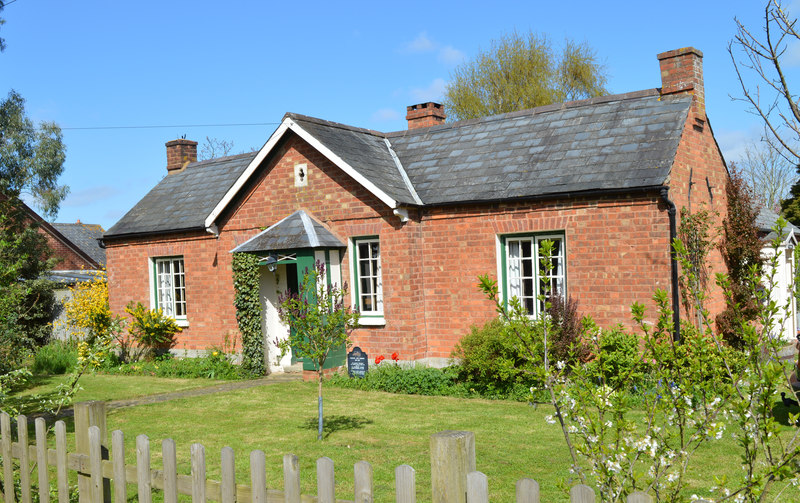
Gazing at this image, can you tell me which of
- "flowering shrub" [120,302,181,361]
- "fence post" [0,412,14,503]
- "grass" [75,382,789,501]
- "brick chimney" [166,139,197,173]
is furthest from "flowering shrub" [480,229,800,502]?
"brick chimney" [166,139,197,173]

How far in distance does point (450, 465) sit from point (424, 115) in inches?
623

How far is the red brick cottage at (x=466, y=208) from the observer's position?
1279 cm

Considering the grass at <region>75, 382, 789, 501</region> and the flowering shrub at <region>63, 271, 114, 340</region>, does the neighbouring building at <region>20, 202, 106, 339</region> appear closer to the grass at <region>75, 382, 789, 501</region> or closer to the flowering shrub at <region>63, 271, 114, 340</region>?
the flowering shrub at <region>63, 271, 114, 340</region>

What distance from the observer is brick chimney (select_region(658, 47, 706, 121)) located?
13.9 meters

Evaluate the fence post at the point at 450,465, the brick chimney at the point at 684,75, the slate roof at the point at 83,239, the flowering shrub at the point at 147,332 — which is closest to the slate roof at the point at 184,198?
the flowering shrub at the point at 147,332

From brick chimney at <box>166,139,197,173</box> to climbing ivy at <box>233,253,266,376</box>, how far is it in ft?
24.3

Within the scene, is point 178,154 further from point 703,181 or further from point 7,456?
point 7,456

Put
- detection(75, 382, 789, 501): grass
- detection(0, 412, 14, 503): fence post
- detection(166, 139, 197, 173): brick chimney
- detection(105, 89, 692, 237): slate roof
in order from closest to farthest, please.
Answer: detection(0, 412, 14, 503): fence post, detection(75, 382, 789, 501): grass, detection(105, 89, 692, 237): slate roof, detection(166, 139, 197, 173): brick chimney

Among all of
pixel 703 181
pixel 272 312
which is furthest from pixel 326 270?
pixel 703 181

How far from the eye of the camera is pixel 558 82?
3884cm

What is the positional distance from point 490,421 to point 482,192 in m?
5.11

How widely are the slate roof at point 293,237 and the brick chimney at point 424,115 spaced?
451 cm

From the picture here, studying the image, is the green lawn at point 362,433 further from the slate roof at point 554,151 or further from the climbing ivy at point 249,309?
the slate roof at point 554,151

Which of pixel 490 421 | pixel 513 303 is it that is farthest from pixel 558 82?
pixel 513 303
